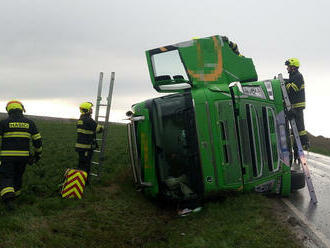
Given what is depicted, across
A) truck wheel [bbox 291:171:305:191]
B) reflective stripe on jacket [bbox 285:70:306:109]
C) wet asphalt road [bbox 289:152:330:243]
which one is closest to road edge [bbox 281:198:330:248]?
wet asphalt road [bbox 289:152:330:243]

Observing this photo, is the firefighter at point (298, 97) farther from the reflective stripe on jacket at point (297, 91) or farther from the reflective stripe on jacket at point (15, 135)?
the reflective stripe on jacket at point (15, 135)

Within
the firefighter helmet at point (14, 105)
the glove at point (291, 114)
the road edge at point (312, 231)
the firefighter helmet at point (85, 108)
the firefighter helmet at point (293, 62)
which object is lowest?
the road edge at point (312, 231)

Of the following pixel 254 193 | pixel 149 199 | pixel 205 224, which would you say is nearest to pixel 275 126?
pixel 254 193

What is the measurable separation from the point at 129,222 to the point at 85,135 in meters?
2.66

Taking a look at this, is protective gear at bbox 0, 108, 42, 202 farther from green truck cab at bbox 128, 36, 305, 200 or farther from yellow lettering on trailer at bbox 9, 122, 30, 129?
green truck cab at bbox 128, 36, 305, 200

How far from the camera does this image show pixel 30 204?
6.27 meters

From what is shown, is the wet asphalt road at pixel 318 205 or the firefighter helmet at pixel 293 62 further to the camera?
Result: the firefighter helmet at pixel 293 62

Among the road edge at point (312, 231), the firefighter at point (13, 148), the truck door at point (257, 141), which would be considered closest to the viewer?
the road edge at point (312, 231)

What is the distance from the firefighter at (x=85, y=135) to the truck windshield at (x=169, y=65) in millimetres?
1938

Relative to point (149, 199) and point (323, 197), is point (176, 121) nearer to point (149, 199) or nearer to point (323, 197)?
point (149, 199)

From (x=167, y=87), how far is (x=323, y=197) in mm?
3858

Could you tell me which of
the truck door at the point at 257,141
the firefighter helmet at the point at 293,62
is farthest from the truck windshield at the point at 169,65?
the firefighter helmet at the point at 293,62

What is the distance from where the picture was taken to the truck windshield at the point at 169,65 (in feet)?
22.4

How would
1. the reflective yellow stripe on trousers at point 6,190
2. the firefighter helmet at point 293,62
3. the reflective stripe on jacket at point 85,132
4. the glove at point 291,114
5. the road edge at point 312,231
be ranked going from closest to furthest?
the road edge at point 312,231
the reflective yellow stripe on trousers at point 6,190
the glove at point 291,114
the firefighter helmet at point 293,62
the reflective stripe on jacket at point 85,132
